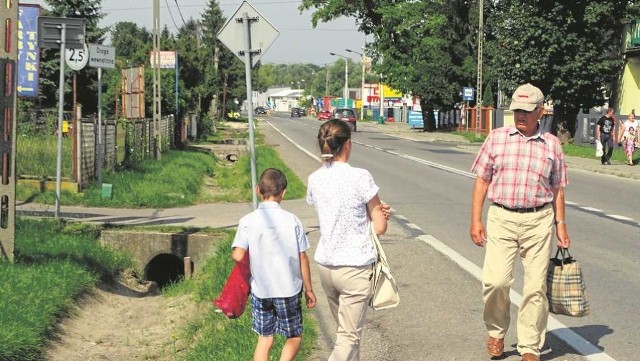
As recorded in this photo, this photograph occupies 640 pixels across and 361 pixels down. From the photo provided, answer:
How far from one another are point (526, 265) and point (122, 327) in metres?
4.99

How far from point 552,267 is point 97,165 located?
42.5ft

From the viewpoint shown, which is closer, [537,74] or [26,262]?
[26,262]

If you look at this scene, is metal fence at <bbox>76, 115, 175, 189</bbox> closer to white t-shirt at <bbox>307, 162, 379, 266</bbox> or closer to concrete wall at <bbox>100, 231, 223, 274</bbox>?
concrete wall at <bbox>100, 231, 223, 274</bbox>

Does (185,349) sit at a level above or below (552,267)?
below

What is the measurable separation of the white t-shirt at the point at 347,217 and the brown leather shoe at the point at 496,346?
4.82 ft

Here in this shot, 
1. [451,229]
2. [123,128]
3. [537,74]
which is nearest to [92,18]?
[537,74]

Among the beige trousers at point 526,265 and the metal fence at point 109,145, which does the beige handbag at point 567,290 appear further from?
the metal fence at point 109,145

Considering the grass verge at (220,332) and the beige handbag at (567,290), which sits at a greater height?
the beige handbag at (567,290)

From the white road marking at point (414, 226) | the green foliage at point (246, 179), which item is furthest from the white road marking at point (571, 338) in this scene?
the green foliage at point (246, 179)

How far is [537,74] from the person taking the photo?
3744cm

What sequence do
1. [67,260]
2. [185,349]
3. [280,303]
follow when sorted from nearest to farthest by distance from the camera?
[280,303] < [185,349] < [67,260]

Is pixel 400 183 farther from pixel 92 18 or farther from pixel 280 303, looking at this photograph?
pixel 92 18

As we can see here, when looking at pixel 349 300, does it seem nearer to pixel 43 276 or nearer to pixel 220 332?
pixel 220 332

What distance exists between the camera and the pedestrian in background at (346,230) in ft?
16.1
